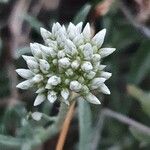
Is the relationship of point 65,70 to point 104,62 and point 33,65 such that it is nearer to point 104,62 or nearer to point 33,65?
point 33,65

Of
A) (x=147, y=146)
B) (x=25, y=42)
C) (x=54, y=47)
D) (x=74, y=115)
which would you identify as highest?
(x=25, y=42)

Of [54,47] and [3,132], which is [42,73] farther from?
[3,132]

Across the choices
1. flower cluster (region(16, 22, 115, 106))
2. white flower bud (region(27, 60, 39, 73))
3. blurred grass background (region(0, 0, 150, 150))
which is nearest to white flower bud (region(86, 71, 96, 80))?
flower cluster (region(16, 22, 115, 106))

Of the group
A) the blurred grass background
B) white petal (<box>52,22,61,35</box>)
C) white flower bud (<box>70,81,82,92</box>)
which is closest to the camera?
white flower bud (<box>70,81,82,92</box>)

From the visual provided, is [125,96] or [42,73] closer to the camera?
[42,73]

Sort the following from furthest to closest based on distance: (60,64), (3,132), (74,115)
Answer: (74,115), (3,132), (60,64)

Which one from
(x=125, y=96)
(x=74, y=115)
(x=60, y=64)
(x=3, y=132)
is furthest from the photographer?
(x=125, y=96)

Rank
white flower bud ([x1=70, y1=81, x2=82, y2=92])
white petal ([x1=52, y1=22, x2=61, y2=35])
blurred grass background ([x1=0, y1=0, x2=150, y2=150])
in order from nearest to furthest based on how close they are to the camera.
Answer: white flower bud ([x1=70, y1=81, x2=82, y2=92]) < white petal ([x1=52, y1=22, x2=61, y2=35]) < blurred grass background ([x1=0, y1=0, x2=150, y2=150])

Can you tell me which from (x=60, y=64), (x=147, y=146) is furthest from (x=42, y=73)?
(x=147, y=146)

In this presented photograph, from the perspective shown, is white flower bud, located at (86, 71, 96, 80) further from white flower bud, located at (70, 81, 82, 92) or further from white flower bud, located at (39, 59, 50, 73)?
white flower bud, located at (39, 59, 50, 73)

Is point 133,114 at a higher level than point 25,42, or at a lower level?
lower
